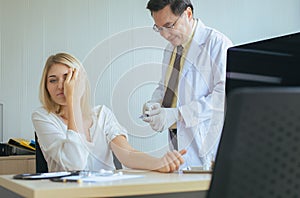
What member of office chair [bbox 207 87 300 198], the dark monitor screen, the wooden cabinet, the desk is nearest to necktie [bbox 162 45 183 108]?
the dark monitor screen

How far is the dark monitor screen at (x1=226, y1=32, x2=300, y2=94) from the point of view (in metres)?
1.32

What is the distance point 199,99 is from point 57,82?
1.94ft

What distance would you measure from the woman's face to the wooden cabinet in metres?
1.17

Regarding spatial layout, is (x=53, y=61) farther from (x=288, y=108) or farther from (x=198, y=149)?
(x=288, y=108)

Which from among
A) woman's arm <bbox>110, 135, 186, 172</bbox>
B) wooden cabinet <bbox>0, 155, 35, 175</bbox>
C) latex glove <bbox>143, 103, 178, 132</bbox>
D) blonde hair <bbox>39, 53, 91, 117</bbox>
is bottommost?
wooden cabinet <bbox>0, 155, 35, 175</bbox>

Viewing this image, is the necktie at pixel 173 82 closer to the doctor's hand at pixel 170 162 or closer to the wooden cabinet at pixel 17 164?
the doctor's hand at pixel 170 162

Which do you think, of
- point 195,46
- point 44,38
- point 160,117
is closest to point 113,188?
point 160,117

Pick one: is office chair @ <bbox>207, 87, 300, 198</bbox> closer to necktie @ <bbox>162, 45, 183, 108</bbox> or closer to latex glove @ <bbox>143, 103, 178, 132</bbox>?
latex glove @ <bbox>143, 103, 178, 132</bbox>

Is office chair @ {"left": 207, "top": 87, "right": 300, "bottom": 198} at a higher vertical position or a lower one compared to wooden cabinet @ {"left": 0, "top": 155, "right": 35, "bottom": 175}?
higher

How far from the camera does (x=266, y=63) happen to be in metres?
1.41

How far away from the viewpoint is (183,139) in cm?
199

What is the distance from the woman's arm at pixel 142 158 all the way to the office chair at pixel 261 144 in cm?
92

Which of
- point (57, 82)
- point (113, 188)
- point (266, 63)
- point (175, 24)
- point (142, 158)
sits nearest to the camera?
point (113, 188)

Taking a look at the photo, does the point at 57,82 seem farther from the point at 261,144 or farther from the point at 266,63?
the point at 261,144
